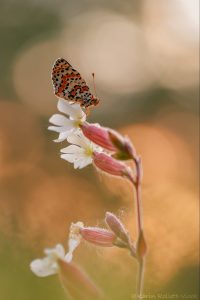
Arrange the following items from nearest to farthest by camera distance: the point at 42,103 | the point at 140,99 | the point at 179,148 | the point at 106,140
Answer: the point at 106,140 → the point at 179,148 → the point at 42,103 → the point at 140,99

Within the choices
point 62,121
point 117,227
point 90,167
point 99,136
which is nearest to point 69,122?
point 62,121

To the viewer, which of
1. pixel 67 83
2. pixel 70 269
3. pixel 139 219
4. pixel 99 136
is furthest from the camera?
pixel 67 83

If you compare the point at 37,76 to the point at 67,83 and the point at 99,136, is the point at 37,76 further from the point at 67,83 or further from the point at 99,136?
the point at 99,136

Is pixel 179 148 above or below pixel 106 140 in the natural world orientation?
below

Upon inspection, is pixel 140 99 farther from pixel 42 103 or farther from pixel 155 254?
pixel 155 254

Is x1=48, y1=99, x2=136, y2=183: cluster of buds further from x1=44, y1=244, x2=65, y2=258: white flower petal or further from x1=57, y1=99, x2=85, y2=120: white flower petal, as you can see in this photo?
x1=44, y1=244, x2=65, y2=258: white flower petal

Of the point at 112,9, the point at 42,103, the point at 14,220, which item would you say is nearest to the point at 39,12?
the point at 112,9
